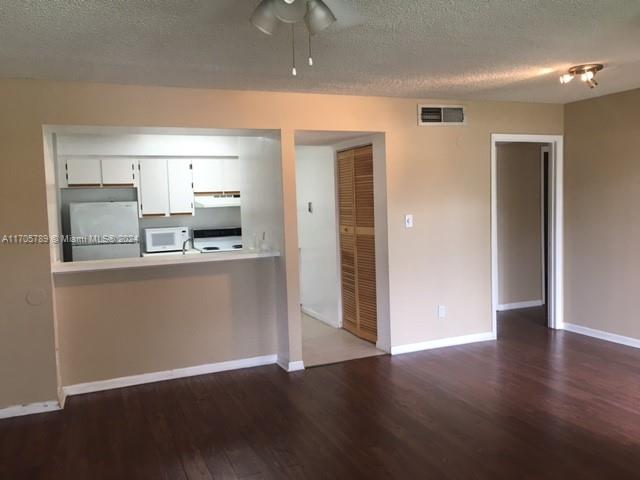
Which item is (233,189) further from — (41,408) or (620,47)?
(620,47)

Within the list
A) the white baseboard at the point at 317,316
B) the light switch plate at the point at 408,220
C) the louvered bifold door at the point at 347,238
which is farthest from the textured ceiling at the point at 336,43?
the white baseboard at the point at 317,316

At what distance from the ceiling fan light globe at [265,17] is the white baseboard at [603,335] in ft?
14.6

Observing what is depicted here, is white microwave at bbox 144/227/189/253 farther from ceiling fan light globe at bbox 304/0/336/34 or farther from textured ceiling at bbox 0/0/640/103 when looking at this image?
ceiling fan light globe at bbox 304/0/336/34

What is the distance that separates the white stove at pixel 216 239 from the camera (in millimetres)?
6516

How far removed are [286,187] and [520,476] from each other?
269 cm

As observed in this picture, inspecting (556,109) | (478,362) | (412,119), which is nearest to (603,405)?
(478,362)

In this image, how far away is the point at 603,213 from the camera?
503 cm

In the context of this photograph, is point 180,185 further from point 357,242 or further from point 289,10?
point 289,10

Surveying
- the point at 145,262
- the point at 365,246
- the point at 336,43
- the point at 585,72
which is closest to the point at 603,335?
the point at 365,246

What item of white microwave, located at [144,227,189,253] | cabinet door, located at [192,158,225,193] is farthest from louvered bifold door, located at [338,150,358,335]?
white microwave, located at [144,227,189,253]

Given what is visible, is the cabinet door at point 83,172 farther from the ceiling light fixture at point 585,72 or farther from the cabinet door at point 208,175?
the ceiling light fixture at point 585,72

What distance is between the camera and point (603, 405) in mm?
3521

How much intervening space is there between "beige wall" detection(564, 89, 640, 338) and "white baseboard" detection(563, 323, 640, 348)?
0.04m

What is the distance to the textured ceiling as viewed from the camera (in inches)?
97.2
